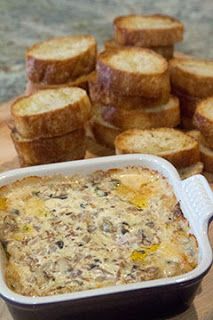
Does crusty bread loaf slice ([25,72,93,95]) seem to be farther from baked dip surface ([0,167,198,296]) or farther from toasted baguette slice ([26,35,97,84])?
baked dip surface ([0,167,198,296])

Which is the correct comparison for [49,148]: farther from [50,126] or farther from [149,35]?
[149,35]

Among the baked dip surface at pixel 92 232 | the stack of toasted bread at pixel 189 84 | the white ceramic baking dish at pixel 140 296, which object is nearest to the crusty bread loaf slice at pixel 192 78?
the stack of toasted bread at pixel 189 84

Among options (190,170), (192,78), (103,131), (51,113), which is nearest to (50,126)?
(51,113)

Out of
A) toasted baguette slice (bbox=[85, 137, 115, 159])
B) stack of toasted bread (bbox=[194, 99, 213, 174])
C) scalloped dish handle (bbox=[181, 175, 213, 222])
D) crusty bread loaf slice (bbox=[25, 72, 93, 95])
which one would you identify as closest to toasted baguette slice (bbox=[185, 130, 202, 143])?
stack of toasted bread (bbox=[194, 99, 213, 174])

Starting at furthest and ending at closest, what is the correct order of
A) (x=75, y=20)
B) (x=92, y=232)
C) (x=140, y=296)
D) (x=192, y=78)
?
(x=75, y=20), (x=192, y=78), (x=92, y=232), (x=140, y=296)

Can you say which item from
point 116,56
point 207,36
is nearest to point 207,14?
point 207,36

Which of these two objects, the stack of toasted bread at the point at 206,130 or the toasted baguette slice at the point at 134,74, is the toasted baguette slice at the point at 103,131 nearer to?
the toasted baguette slice at the point at 134,74
